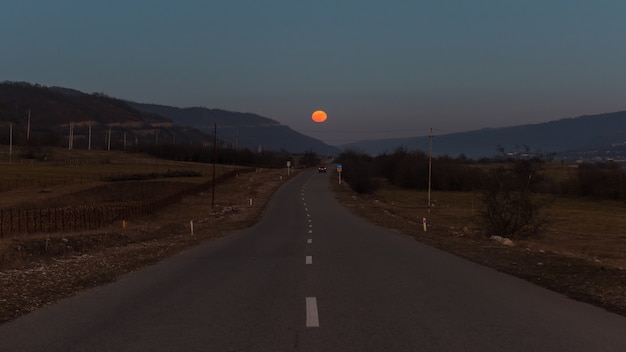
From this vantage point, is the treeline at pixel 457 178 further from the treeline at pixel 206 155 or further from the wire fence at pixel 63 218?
the treeline at pixel 206 155

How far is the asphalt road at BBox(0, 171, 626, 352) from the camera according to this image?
22.9 feet

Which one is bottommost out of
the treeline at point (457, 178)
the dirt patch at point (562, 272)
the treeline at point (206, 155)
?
the dirt patch at point (562, 272)

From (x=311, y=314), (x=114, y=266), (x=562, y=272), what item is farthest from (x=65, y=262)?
(x=562, y=272)

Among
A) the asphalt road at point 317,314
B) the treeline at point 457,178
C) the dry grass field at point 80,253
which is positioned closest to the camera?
the asphalt road at point 317,314

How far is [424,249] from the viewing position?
20.2 m

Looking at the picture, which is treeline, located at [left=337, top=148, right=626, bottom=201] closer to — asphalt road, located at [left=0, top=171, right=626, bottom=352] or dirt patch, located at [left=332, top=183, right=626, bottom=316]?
dirt patch, located at [left=332, top=183, right=626, bottom=316]

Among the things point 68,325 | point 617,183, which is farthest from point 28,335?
point 617,183

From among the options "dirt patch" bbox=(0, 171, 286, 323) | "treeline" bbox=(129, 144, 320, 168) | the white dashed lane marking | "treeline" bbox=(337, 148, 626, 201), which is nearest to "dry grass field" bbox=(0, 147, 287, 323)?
"dirt patch" bbox=(0, 171, 286, 323)

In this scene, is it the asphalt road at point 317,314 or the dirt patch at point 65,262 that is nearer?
the asphalt road at point 317,314

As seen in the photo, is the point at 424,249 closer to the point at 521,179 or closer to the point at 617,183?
the point at 521,179

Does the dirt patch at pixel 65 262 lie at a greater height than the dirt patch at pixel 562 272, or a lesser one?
lesser

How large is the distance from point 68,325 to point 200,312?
5.92 ft

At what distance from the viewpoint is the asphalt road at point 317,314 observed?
697cm

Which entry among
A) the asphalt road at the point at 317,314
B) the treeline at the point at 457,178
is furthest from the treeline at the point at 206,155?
the asphalt road at the point at 317,314
